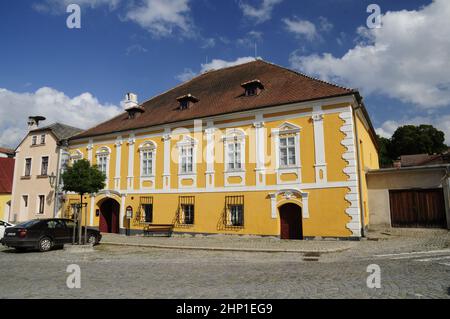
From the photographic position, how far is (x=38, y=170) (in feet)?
84.1

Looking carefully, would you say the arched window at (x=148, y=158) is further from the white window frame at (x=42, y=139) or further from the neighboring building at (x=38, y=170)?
the white window frame at (x=42, y=139)

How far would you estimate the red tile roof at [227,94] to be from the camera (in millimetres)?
17062

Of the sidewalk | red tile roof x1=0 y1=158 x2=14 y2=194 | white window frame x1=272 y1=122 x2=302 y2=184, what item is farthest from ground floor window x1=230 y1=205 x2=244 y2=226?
red tile roof x1=0 y1=158 x2=14 y2=194

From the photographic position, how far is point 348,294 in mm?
6289

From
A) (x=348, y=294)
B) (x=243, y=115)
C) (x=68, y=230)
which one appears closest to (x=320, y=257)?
(x=348, y=294)

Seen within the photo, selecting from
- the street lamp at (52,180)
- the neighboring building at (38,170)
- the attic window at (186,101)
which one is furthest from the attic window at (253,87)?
the street lamp at (52,180)

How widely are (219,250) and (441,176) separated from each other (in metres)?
12.3

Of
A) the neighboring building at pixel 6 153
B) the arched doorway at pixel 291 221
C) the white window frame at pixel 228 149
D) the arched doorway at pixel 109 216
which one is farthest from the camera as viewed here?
the neighboring building at pixel 6 153

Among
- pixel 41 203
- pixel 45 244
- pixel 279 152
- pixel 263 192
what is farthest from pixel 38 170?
pixel 279 152

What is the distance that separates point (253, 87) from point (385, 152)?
44468 mm

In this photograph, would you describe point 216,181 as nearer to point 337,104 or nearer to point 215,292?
point 337,104

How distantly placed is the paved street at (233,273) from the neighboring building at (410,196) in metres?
3.59

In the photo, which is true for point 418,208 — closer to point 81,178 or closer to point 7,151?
point 81,178
